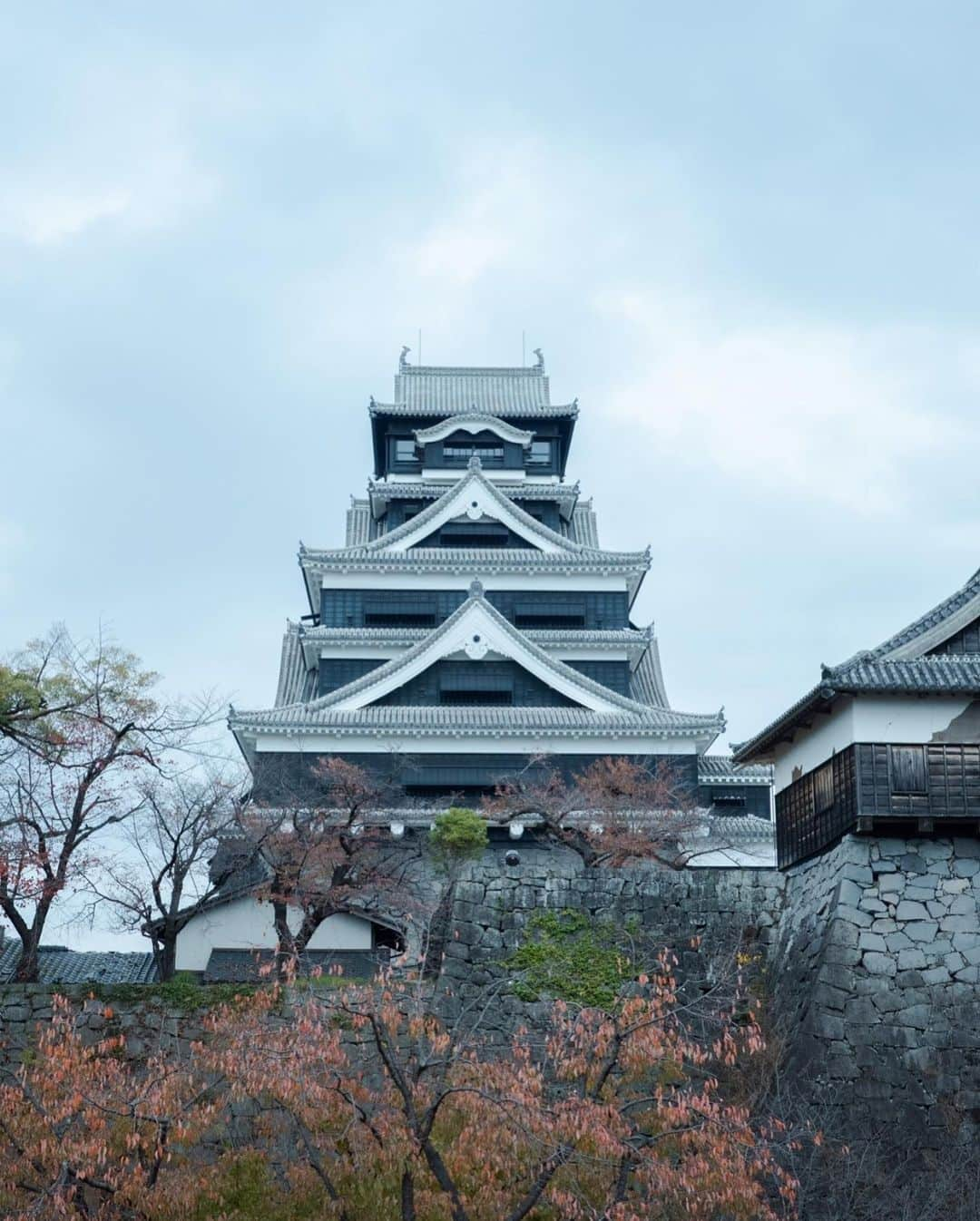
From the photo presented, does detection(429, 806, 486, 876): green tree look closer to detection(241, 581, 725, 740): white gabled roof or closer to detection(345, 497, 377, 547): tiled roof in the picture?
detection(241, 581, 725, 740): white gabled roof

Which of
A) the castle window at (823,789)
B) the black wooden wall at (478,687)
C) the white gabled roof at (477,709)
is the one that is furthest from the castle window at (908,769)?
the black wooden wall at (478,687)

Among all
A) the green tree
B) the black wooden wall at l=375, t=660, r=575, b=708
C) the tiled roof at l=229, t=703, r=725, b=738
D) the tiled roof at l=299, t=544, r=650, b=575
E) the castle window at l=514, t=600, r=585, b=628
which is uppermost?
the tiled roof at l=299, t=544, r=650, b=575

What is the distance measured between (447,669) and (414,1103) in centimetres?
1697

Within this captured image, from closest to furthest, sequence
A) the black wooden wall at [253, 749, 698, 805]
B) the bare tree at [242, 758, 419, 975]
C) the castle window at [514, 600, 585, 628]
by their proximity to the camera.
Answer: the bare tree at [242, 758, 419, 975]
the black wooden wall at [253, 749, 698, 805]
the castle window at [514, 600, 585, 628]

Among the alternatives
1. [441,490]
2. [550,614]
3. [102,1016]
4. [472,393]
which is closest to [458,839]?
[102,1016]

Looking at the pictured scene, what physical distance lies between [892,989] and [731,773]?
40.2 ft

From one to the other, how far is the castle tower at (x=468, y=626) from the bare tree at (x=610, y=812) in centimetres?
146

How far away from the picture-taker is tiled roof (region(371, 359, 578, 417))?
3541cm

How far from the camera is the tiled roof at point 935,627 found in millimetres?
16766

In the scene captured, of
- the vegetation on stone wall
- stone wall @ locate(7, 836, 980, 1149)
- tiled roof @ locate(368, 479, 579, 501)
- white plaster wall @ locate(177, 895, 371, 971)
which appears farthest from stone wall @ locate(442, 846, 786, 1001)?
tiled roof @ locate(368, 479, 579, 501)

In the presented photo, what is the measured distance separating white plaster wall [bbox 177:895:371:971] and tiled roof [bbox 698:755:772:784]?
23.9 ft

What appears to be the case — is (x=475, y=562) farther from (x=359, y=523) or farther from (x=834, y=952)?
(x=834, y=952)

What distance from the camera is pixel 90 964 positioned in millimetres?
24219

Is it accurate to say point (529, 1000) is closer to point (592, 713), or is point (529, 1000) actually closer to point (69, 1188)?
point (69, 1188)
